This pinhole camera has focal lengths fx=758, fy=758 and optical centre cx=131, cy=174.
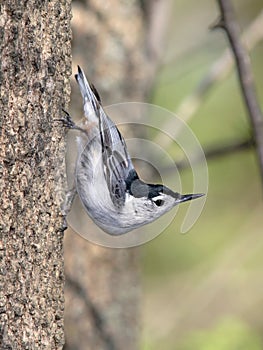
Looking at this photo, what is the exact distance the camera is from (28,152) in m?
2.12

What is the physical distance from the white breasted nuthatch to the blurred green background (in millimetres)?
2662

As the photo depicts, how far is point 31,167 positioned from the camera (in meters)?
2.14

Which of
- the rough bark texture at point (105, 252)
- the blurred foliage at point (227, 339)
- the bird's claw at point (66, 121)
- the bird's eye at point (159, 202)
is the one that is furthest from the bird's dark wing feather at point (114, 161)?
the blurred foliage at point (227, 339)

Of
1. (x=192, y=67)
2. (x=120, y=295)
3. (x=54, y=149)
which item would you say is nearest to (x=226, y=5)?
(x=54, y=149)

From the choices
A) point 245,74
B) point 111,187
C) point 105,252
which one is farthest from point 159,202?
point 105,252

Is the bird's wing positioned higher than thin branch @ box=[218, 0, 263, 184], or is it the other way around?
thin branch @ box=[218, 0, 263, 184]

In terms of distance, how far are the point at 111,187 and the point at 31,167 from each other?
2.02ft

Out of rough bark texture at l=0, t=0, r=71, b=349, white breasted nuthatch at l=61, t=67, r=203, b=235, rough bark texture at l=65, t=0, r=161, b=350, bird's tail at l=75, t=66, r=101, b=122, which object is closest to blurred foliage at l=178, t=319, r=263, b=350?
rough bark texture at l=65, t=0, r=161, b=350

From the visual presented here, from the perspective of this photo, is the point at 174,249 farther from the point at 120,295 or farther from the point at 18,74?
the point at 18,74

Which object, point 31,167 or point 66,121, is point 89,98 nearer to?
point 66,121

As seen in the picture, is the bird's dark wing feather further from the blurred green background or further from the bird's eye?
the blurred green background

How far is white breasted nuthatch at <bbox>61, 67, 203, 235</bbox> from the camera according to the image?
2656mm

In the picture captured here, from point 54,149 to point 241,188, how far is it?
4.77 metres

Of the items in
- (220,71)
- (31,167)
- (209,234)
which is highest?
(220,71)
